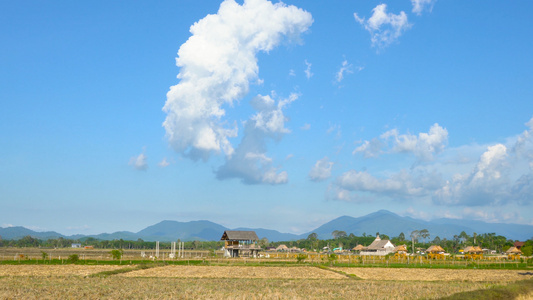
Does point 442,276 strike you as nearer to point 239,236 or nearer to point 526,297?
point 526,297

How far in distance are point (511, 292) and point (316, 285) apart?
1389 cm

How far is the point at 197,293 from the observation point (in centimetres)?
2772

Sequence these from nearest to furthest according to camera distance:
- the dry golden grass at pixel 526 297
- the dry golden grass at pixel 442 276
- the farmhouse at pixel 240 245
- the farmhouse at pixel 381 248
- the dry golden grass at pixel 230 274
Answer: the dry golden grass at pixel 526 297 → the dry golden grass at pixel 230 274 → the dry golden grass at pixel 442 276 → the farmhouse at pixel 240 245 → the farmhouse at pixel 381 248

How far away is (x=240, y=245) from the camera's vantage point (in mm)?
95062

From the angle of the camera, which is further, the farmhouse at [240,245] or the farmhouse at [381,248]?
the farmhouse at [381,248]

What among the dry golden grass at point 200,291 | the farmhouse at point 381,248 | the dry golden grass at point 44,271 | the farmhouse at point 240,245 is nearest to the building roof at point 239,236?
the farmhouse at point 240,245

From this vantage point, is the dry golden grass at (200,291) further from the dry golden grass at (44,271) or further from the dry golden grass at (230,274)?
the dry golden grass at (230,274)

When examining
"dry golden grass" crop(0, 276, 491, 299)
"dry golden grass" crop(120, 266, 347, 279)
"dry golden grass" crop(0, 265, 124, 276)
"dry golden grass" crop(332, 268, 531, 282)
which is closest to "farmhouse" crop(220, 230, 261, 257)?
"dry golden grass" crop(120, 266, 347, 279)

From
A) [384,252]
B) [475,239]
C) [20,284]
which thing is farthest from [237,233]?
[475,239]

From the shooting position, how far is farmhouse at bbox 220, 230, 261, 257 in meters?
94.6

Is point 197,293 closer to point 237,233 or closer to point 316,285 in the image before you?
point 316,285

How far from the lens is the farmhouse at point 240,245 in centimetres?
9456

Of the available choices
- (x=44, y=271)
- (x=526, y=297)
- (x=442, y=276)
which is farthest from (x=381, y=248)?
(x=526, y=297)

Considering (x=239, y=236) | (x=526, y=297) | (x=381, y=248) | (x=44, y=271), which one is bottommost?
(x=381, y=248)
